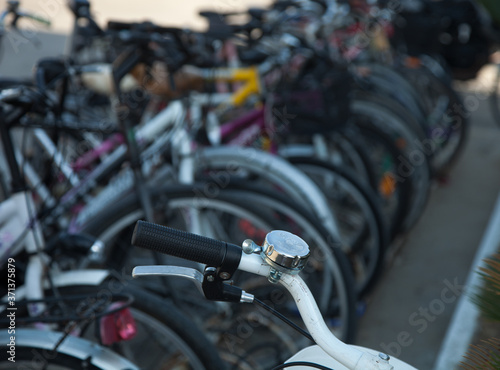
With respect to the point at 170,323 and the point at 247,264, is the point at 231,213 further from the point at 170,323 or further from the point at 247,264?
the point at 247,264

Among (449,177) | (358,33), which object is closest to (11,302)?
(358,33)

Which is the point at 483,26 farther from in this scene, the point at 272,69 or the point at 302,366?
the point at 302,366

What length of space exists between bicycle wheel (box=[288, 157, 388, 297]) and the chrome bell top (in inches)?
72.8

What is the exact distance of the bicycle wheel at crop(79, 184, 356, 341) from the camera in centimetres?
219

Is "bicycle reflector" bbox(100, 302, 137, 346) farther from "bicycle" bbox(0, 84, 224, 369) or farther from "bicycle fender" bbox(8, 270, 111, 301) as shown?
"bicycle fender" bbox(8, 270, 111, 301)

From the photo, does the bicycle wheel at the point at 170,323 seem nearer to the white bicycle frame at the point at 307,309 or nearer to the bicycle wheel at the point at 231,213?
the bicycle wheel at the point at 231,213

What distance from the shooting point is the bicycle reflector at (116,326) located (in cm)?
151

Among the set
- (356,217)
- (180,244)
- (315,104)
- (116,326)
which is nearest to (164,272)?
(180,244)

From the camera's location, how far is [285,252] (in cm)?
91

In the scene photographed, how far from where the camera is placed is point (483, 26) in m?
5.14

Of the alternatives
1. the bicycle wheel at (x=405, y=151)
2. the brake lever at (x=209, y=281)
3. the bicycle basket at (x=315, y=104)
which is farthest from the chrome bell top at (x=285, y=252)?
the bicycle wheel at (x=405, y=151)

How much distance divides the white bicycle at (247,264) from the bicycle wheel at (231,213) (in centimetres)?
119

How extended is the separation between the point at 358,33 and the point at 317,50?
4.28 ft

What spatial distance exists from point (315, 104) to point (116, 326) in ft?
5.03
